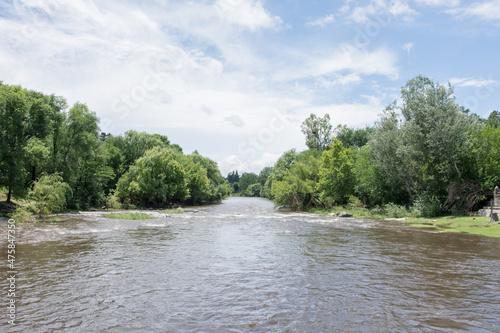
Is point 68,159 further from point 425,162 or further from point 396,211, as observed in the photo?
point 425,162

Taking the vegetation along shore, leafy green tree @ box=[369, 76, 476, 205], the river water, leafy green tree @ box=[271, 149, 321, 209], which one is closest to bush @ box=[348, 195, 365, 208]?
the vegetation along shore

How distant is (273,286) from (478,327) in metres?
5.96

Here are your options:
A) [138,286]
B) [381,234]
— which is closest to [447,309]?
[138,286]

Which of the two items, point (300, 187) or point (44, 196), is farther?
point (300, 187)

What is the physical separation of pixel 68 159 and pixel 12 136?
1102 cm

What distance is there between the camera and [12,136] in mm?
32125

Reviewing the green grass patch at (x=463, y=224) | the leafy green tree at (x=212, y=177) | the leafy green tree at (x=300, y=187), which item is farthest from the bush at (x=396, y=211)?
the leafy green tree at (x=212, y=177)

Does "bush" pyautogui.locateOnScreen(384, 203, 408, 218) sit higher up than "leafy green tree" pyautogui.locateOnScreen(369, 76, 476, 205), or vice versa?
"leafy green tree" pyautogui.locateOnScreen(369, 76, 476, 205)

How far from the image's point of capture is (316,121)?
8525 cm

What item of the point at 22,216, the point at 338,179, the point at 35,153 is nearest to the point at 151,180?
the point at 35,153

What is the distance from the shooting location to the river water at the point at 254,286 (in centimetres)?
781

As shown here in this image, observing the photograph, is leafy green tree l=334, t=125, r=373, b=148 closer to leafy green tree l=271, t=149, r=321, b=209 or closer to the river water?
leafy green tree l=271, t=149, r=321, b=209

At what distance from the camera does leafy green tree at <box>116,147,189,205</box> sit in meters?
55.8

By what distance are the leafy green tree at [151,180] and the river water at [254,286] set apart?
3745 cm
